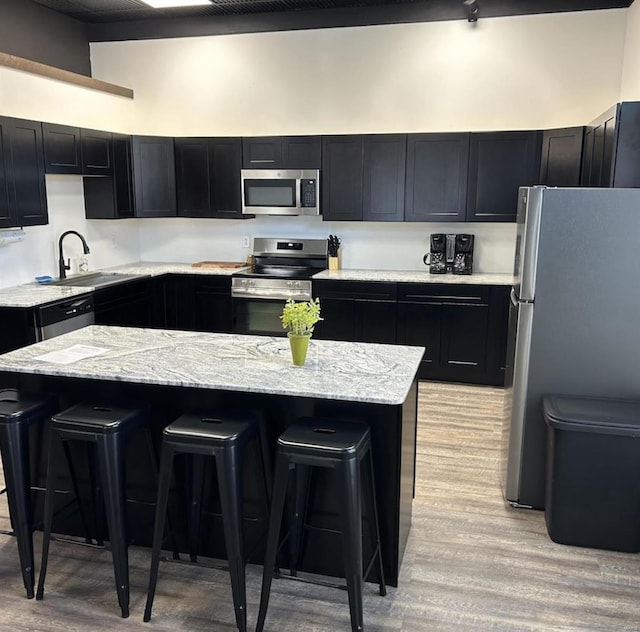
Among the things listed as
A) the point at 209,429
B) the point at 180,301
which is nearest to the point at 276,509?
the point at 209,429

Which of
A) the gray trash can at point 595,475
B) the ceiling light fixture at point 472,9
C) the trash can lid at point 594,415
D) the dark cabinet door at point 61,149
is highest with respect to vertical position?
the ceiling light fixture at point 472,9

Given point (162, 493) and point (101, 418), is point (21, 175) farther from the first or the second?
point (162, 493)

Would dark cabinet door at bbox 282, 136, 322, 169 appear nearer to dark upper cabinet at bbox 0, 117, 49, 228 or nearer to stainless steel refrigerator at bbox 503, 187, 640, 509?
dark upper cabinet at bbox 0, 117, 49, 228

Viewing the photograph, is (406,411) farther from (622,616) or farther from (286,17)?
(286,17)

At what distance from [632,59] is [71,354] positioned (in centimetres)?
454

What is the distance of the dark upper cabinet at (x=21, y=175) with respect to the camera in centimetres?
417

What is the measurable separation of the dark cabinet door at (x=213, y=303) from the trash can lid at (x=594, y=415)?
135 inches

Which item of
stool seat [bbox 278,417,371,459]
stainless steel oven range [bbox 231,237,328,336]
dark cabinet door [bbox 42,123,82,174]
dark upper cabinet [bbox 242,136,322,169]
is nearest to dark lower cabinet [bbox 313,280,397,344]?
stainless steel oven range [bbox 231,237,328,336]

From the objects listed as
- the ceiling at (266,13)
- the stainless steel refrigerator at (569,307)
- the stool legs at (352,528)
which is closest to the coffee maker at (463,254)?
the ceiling at (266,13)

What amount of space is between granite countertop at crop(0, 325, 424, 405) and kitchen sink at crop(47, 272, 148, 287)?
1.97 m

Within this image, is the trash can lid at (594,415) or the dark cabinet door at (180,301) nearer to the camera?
the trash can lid at (594,415)

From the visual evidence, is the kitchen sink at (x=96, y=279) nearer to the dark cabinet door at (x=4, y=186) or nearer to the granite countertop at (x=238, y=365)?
the dark cabinet door at (x=4, y=186)

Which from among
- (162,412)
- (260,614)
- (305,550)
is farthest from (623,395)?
(162,412)

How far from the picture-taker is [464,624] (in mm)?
2293
